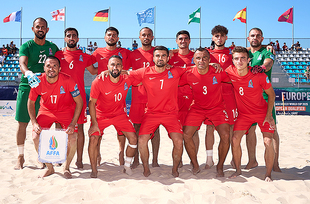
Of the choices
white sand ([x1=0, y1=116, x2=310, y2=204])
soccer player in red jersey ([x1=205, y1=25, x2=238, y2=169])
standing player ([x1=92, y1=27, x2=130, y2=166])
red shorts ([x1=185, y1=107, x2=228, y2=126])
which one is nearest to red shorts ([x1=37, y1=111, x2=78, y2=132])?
white sand ([x1=0, y1=116, x2=310, y2=204])

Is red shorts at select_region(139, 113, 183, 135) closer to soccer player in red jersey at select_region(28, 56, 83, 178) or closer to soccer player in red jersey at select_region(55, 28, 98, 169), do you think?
soccer player in red jersey at select_region(28, 56, 83, 178)

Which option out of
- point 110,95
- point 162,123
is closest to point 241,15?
point 162,123

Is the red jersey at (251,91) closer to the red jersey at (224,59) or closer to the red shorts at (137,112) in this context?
the red jersey at (224,59)

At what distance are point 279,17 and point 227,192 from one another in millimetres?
21906

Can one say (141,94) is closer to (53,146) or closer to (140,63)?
(140,63)

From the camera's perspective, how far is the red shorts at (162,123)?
393 centimetres

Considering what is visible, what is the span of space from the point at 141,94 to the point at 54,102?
147 centimetres

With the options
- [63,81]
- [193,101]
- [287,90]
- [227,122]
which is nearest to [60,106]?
[63,81]

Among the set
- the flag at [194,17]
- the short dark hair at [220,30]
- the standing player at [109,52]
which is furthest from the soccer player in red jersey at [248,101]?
the flag at [194,17]

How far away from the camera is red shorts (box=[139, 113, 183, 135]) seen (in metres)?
3.93

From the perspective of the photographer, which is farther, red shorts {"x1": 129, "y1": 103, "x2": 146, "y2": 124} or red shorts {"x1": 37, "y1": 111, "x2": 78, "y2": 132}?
red shorts {"x1": 129, "y1": 103, "x2": 146, "y2": 124}

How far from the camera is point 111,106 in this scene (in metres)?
4.05

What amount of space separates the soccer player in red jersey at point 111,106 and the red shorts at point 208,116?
98 centimetres

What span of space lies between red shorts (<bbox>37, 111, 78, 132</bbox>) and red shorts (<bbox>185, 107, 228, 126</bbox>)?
1.91m
